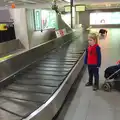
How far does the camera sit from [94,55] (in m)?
4.30

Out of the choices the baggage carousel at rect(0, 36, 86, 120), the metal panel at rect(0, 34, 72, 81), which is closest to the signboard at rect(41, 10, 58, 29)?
the metal panel at rect(0, 34, 72, 81)

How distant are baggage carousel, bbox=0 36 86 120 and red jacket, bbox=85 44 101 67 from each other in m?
0.45

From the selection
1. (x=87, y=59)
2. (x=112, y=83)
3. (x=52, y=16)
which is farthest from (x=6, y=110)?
(x=52, y=16)

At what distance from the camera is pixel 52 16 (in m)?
7.21

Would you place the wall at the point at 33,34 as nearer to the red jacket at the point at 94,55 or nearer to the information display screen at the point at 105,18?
the red jacket at the point at 94,55

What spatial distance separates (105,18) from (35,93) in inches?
998

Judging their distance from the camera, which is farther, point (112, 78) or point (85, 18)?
point (85, 18)

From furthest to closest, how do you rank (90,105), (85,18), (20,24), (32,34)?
(85,18) < (32,34) < (20,24) < (90,105)

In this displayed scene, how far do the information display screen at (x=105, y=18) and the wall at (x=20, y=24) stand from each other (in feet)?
74.9

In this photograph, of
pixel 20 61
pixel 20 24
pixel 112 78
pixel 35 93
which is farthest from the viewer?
pixel 20 24

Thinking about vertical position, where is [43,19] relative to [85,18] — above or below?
below

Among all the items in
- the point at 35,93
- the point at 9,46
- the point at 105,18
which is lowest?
the point at 35,93

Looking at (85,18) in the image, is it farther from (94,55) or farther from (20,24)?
Answer: (94,55)

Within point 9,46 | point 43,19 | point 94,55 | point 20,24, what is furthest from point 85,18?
point 9,46
